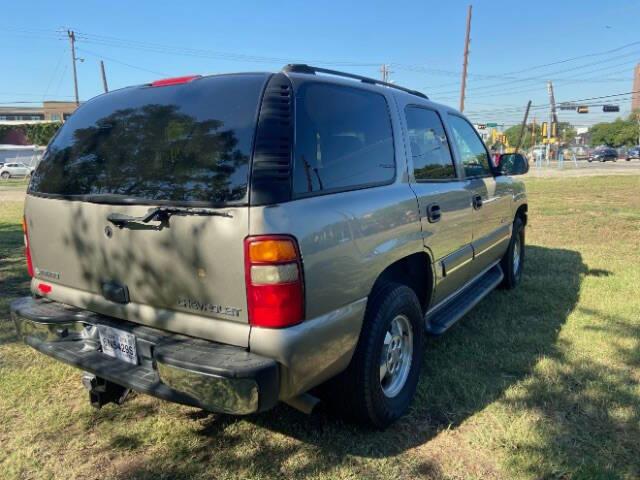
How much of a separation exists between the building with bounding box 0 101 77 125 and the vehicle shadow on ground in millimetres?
85820

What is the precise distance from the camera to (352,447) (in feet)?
8.59

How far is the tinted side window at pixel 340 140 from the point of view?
7.52ft

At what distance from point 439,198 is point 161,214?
6.11ft

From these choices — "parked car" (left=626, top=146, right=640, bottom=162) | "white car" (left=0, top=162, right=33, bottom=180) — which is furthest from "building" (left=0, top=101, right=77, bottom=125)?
"parked car" (left=626, top=146, right=640, bottom=162)

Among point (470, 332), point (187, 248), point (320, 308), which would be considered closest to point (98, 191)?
point (187, 248)

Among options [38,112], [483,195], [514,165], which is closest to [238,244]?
[483,195]

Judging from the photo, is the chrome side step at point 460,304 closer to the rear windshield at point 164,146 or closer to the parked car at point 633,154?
the rear windshield at point 164,146

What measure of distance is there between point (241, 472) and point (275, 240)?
3.92 ft

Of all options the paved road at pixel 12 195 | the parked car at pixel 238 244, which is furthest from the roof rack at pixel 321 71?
the paved road at pixel 12 195

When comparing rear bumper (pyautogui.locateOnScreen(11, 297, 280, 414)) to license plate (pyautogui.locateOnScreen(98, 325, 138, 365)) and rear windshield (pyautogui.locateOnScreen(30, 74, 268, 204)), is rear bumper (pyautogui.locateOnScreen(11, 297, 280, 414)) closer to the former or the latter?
license plate (pyautogui.locateOnScreen(98, 325, 138, 365))

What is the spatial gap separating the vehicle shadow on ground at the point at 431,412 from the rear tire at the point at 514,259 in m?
0.52

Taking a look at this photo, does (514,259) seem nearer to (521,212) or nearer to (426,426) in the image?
(521,212)

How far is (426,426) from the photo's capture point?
112 inches

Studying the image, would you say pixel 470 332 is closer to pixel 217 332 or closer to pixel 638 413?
pixel 638 413
